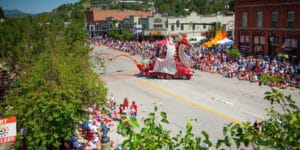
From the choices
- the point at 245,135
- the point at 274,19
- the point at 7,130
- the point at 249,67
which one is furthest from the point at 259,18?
the point at 245,135

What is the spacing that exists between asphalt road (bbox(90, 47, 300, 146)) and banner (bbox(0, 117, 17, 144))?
8.49 metres

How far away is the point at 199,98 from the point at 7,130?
15.3m

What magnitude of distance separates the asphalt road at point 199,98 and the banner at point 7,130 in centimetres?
849

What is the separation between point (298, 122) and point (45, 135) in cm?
999

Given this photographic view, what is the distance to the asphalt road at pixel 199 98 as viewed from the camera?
18875 millimetres

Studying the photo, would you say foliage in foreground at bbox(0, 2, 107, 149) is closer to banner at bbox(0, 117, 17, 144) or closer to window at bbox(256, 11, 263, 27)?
banner at bbox(0, 117, 17, 144)

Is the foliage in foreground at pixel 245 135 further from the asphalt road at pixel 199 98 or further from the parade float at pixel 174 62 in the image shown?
the parade float at pixel 174 62

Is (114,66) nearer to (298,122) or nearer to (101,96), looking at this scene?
(101,96)

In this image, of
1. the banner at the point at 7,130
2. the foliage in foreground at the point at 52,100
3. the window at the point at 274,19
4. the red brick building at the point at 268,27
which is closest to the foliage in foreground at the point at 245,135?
the banner at the point at 7,130

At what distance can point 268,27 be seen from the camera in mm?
37062

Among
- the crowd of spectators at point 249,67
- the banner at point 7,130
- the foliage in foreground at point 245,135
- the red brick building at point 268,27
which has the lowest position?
the banner at point 7,130

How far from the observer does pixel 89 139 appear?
1576 cm

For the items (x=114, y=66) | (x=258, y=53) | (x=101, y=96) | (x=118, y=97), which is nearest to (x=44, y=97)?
(x=101, y=96)

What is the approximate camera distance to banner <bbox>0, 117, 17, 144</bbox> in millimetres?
11102
